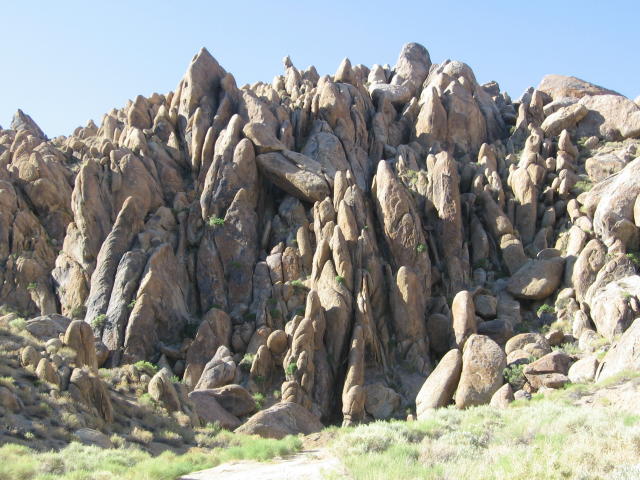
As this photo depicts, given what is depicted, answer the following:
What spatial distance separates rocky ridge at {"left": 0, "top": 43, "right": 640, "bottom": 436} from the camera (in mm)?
37188

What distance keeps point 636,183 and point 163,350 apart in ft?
105

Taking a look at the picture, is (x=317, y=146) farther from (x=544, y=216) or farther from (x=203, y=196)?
(x=544, y=216)

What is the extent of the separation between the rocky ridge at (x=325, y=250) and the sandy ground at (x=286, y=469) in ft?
34.7

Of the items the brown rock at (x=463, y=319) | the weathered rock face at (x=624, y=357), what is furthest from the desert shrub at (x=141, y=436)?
the brown rock at (x=463, y=319)

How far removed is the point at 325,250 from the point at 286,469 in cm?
2726

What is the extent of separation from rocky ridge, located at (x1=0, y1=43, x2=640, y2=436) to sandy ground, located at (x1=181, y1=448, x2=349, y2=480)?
1057 cm

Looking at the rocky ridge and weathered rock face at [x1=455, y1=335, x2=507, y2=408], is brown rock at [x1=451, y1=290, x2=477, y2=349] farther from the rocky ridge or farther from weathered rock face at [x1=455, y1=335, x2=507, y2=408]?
weathered rock face at [x1=455, y1=335, x2=507, y2=408]

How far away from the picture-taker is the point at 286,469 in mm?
16828

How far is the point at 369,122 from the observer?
200ft

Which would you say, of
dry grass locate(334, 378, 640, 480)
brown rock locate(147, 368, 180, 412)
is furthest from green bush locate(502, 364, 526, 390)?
brown rock locate(147, 368, 180, 412)

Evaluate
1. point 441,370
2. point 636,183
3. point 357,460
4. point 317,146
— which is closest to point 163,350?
point 441,370

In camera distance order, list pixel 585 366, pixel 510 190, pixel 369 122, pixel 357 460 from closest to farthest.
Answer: pixel 357 460 → pixel 585 366 → pixel 510 190 → pixel 369 122

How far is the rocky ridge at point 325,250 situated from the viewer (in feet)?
122

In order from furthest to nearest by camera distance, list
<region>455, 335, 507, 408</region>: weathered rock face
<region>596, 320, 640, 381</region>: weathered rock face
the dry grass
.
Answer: <region>455, 335, 507, 408</region>: weathered rock face
<region>596, 320, 640, 381</region>: weathered rock face
the dry grass
